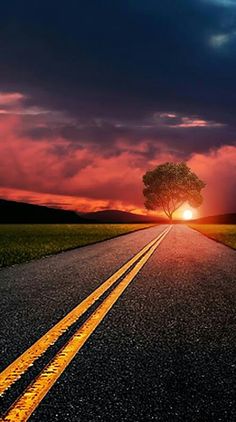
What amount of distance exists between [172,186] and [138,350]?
97.0 m

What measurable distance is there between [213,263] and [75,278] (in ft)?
14.7

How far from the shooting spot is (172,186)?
100000 millimetres

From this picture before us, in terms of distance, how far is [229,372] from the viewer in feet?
11.7

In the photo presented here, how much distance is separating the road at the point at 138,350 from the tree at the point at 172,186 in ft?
303

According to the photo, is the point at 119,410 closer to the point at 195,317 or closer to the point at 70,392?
the point at 70,392

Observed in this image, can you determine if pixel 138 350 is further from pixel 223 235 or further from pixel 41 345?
pixel 223 235

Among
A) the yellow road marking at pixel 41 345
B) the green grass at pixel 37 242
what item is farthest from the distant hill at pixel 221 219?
the yellow road marking at pixel 41 345

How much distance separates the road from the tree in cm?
9238

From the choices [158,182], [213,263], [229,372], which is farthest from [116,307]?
[158,182]

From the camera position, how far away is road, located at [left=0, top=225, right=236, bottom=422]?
9.43 ft

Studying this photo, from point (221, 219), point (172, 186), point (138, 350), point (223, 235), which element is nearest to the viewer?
point (138, 350)

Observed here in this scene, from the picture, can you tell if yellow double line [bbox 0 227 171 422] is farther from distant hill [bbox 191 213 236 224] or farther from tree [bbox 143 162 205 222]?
distant hill [bbox 191 213 236 224]

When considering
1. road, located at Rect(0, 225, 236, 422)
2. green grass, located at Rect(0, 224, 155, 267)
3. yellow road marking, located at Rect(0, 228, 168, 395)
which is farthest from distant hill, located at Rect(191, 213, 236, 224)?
yellow road marking, located at Rect(0, 228, 168, 395)

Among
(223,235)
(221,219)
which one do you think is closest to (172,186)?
(221,219)
